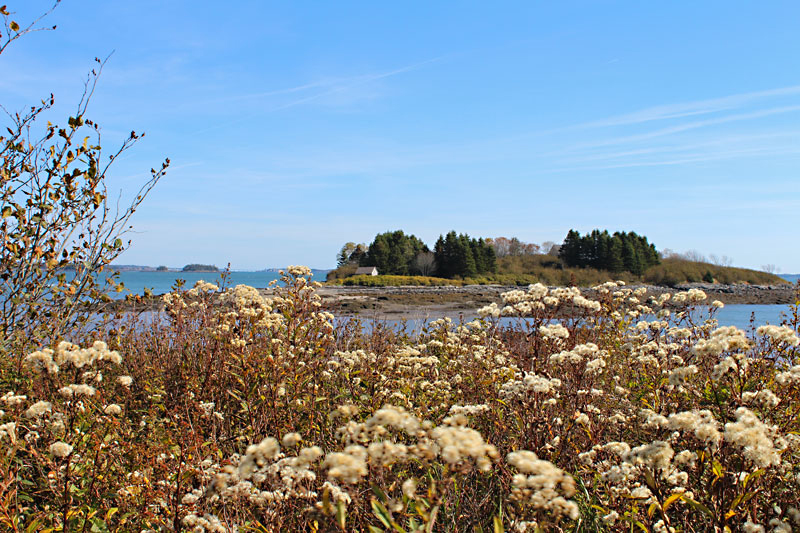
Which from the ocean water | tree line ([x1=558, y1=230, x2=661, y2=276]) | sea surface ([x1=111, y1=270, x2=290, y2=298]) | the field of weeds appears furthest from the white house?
the field of weeds

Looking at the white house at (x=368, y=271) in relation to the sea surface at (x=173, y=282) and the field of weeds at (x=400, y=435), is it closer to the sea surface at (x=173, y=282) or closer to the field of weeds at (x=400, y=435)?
the sea surface at (x=173, y=282)

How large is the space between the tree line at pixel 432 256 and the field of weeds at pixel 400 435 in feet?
179

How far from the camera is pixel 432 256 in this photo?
6431 cm

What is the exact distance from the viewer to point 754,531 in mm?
2064

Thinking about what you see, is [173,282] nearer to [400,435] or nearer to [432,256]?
[400,435]

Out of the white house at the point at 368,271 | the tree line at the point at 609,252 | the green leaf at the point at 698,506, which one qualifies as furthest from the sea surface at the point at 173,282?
the tree line at the point at 609,252

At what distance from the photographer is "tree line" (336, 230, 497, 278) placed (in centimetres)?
6031

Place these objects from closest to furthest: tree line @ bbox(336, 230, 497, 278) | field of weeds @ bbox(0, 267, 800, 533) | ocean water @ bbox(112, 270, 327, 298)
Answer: field of weeds @ bbox(0, 267, 800, 533), ocean water @ bbox(112, 270, 327, 298), tree line @ bbox(336, 230, 497, 278)

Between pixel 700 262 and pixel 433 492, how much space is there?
8081 centimetres

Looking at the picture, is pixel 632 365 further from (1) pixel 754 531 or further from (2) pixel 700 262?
(2) pixel 700 262

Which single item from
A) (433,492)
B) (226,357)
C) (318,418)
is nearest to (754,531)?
(433,492)

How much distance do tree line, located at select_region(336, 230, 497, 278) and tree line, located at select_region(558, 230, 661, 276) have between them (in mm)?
11199

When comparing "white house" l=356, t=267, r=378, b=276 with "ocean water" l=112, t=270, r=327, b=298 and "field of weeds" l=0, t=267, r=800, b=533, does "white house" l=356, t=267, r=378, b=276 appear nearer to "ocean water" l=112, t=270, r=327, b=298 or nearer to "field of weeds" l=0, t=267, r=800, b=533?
"ocean water" l=112, t=270, r=327, b=298

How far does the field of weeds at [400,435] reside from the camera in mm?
1865
